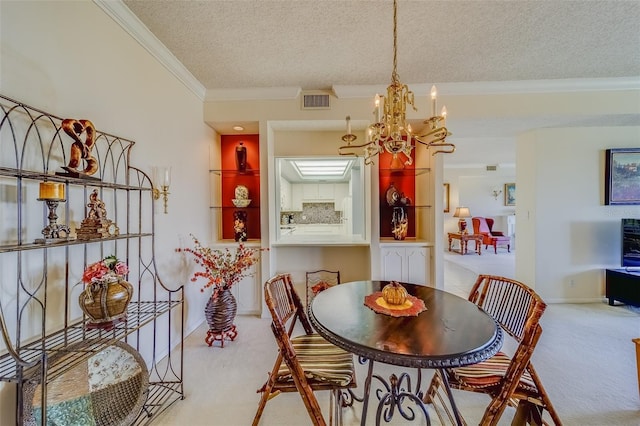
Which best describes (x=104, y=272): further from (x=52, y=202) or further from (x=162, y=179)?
(x=162, y=179)

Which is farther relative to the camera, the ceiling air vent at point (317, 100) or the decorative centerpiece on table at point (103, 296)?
the ceiling air vent at point (317, 100)

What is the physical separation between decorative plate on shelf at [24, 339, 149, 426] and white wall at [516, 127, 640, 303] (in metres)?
4.56

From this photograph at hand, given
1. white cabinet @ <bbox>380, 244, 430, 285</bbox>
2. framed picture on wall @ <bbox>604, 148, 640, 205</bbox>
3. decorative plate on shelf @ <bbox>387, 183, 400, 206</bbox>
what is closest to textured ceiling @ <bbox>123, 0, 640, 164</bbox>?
framed picture on wall @ <bbox>604, 148, 640, 205</bbox>

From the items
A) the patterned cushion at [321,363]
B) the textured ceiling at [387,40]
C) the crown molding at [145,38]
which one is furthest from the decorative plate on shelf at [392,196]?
the crown molding at [145,38]

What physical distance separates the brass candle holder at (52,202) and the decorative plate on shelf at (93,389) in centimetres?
51

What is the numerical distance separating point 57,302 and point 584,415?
322 cm

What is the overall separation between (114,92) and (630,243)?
5.80 metres

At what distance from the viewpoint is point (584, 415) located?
1.59 meters

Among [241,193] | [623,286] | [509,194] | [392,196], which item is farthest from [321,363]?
[509,194]

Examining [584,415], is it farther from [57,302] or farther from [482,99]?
[57,302]

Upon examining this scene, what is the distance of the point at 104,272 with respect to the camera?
1265 millimetres

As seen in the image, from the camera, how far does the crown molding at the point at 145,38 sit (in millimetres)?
1668

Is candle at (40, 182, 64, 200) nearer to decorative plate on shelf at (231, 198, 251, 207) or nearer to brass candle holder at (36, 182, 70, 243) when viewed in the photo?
brass candle holder at (36, 182, 70, 243)

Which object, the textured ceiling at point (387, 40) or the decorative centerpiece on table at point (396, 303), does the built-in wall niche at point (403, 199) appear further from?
the decorative centerpiece on table at point (396, 303)
